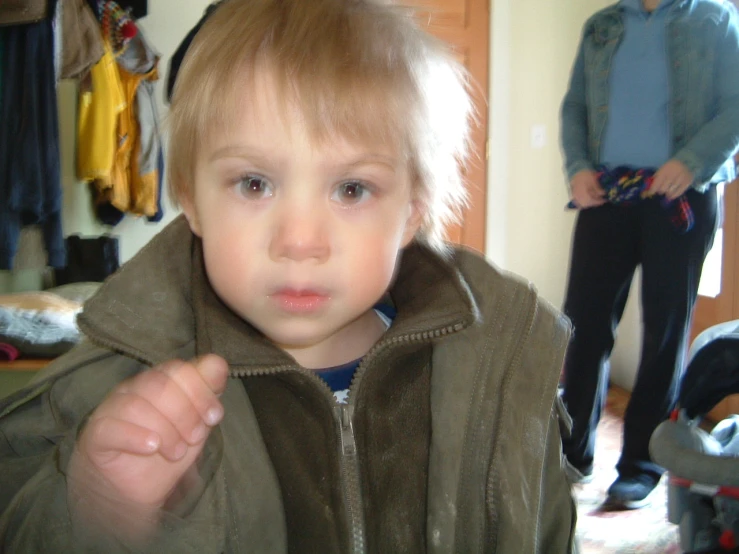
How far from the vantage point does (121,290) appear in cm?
65

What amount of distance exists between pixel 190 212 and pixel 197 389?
0.30 m

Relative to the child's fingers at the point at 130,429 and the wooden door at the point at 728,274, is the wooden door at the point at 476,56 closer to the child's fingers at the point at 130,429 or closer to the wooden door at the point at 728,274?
the wooden door at the point at 728,274

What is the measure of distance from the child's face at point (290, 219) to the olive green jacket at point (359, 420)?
54 millimetres

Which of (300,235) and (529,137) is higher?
(300,235)

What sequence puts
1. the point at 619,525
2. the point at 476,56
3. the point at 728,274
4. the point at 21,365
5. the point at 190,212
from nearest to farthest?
the point at 190,212
the point at 619,525
the point at 21,365
the point at 728,274
the point at 476,56

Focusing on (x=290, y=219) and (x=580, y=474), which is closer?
(x=290, y=219)

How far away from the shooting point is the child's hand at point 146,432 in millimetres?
479

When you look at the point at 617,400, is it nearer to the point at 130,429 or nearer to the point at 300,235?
the point at 300,235

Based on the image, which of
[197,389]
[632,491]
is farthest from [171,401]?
[632,491]

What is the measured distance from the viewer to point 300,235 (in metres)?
0.62

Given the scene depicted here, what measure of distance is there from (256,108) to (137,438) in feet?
1.14

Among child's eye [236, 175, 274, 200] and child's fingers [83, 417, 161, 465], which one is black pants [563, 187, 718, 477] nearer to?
child's eye [236, 175, 274, 200]

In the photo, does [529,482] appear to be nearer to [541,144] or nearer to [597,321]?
[597,321]

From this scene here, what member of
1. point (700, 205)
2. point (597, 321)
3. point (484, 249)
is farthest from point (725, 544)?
point (484, 249)
